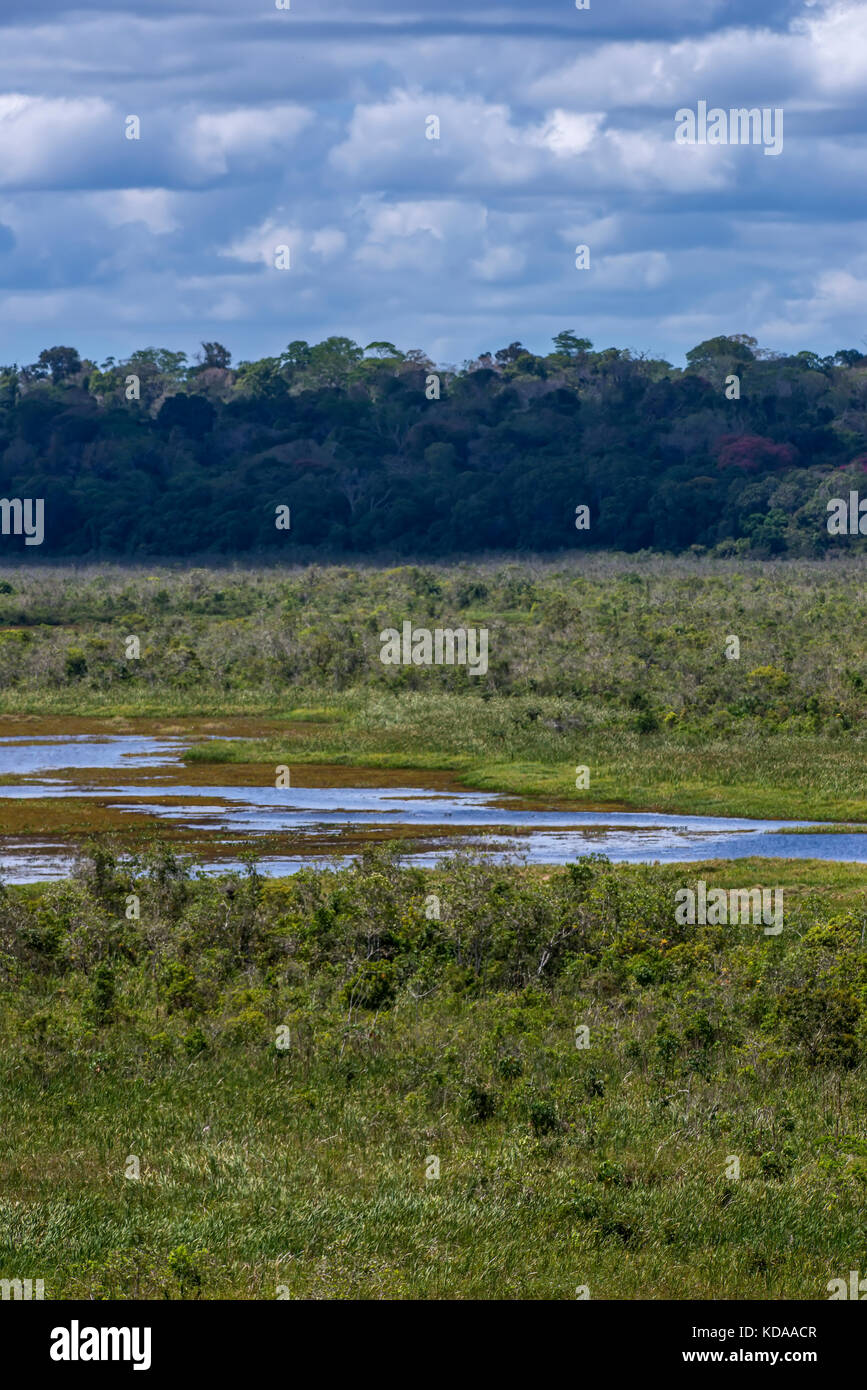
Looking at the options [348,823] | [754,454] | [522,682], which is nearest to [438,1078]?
[348,823]

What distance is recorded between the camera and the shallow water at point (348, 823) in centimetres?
3045

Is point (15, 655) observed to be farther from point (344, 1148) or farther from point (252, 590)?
point (344, 1148)

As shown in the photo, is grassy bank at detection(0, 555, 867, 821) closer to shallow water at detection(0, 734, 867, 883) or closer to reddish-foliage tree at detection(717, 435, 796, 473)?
shallow water at detection(0, 734, 867, 883)

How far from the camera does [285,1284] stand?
9.72m

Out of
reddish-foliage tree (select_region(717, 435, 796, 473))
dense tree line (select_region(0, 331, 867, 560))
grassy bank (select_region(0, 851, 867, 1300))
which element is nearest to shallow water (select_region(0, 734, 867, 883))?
grassy bank (select_region(0, 851, 867, 1300))

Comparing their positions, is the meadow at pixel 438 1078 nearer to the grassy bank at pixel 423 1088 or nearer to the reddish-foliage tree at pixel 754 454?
the grassy bank at pixel 423 1088

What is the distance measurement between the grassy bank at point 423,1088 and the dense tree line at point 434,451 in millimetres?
85833

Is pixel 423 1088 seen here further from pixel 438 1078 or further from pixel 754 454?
pixel 754 454

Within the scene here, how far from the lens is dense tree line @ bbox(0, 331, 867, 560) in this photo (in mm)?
112562

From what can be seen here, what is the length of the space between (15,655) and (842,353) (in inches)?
4324

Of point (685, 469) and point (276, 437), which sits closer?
point (685, 469)

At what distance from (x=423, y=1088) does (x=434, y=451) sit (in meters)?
113

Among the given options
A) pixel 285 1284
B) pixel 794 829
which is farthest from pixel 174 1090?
pixel 794 829

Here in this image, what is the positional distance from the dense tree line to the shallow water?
69.0m
